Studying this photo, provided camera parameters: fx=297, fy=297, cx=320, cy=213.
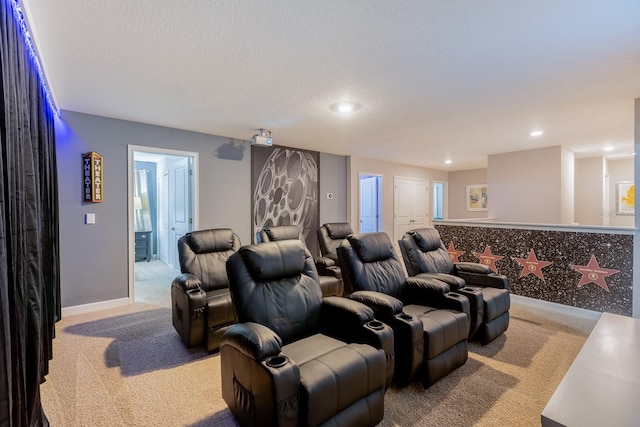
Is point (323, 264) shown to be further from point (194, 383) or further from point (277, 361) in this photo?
point (277, 361)

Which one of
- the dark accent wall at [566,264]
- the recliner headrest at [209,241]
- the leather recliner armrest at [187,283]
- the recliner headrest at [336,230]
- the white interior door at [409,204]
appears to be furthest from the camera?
the white interior door at [409,204]

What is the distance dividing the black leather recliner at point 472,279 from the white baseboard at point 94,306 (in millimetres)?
3643

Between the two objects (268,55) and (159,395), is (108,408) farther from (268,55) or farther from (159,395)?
(268,55)

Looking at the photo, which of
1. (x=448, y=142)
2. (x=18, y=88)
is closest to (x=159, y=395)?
(x=18, y=88)

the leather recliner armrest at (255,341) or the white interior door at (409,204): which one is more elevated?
the white interior door at (409,204)

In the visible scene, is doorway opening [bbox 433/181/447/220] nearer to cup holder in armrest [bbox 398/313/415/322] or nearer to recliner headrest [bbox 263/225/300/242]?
recliner headrest [bbox 263/225/300/242]

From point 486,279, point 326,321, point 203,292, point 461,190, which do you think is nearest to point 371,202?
point 461,190

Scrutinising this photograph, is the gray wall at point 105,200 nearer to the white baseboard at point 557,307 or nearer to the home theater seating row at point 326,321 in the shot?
the home theater seating row at point 326,321

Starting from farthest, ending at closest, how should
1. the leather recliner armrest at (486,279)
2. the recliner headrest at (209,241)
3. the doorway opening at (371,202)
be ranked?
the doorway opening at (371,202)
the recliner headrest at (209,241)
the leather recliner armrest at (486,279)

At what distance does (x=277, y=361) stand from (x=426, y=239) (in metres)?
2.42

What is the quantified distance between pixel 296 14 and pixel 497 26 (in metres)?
1.27

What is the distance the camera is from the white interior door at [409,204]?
7418 millimetres

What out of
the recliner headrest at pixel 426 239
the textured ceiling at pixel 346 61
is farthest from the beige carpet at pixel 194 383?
the textured ceiling at pixel 346 61

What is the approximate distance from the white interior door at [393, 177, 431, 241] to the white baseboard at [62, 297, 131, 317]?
5685mm
